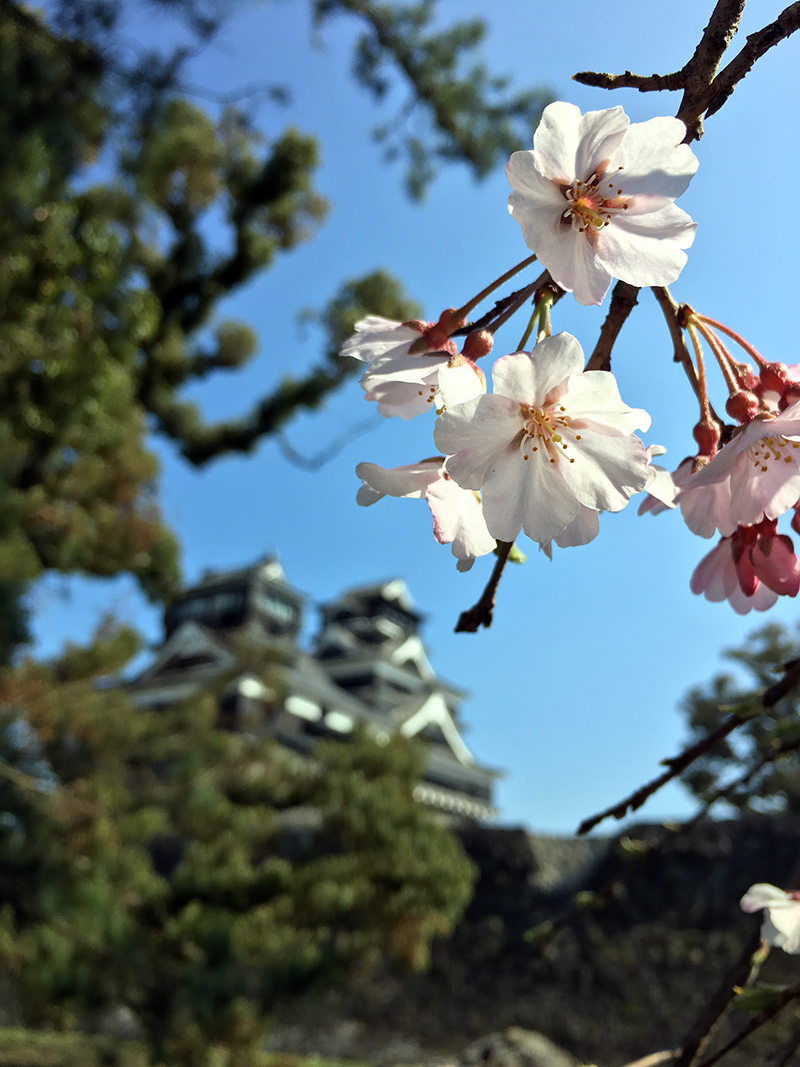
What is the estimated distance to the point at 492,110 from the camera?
153 inches

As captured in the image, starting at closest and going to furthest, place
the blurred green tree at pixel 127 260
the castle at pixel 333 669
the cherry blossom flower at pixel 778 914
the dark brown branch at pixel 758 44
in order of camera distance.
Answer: the dark brown branch at pixel 758 44
the cherry blossom flower at pixel 778 914
the blurred green tree at pixel 127 260
the castle at pixel 333 669

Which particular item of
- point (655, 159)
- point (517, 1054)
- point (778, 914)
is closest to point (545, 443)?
point (655, 159)

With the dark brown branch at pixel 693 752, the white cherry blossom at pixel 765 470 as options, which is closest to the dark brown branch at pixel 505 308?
the white cherry blossom at pixel 765 470

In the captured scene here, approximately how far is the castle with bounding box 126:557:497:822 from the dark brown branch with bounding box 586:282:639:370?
8.42 m

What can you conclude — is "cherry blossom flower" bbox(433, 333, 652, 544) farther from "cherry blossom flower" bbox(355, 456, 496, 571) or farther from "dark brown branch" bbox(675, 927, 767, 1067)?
"dark brown branch" bbox(675, 927, 767, 1067)

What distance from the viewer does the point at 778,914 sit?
1.82 feet

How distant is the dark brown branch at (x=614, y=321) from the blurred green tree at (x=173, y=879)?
3195 millimetres

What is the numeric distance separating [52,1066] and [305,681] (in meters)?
6.36

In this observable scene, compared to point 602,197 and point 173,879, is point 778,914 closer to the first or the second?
point 602,197

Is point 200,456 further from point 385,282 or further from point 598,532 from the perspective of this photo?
point 598,532

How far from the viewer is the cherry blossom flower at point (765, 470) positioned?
0.33 m

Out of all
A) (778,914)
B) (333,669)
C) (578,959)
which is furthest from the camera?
(333,669)

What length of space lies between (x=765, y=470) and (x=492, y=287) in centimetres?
14

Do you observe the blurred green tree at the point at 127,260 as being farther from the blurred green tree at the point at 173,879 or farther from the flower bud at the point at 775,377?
the flower bud at the point at 775,377
